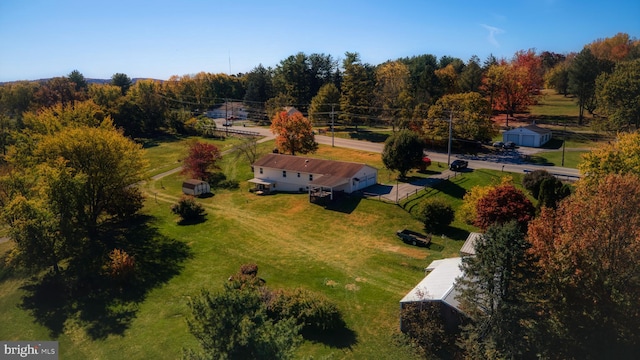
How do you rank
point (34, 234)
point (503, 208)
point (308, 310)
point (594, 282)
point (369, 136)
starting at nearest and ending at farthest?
point (594, 282), point (308, 310), point (34, 234), point (503, 208), point (369, 136)

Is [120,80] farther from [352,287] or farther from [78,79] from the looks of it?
[352,287]

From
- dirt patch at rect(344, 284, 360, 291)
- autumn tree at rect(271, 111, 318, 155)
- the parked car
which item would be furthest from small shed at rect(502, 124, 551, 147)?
dirt patch at rect(344, 284, 360, 291)

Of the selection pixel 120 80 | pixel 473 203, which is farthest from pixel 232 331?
pixel 120 80

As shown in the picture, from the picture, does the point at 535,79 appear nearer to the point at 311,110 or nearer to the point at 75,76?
the point at 311,110

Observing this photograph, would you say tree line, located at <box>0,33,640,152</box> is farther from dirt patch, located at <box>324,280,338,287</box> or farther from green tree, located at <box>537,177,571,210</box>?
dirt patch, located at <box>324,280,338,287</box>

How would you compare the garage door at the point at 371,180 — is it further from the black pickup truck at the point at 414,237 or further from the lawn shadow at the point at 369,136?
the lawn shadow at the point at 369,136

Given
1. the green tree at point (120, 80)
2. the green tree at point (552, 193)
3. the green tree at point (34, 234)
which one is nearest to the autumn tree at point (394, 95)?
the green tree at point (552, 193)

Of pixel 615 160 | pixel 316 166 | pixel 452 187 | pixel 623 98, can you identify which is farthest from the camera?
pixel 623 98
